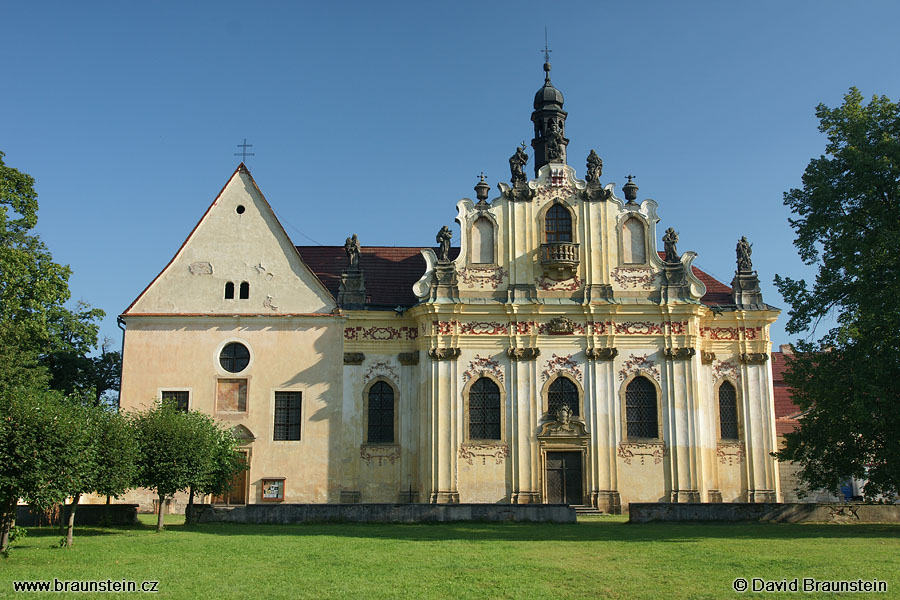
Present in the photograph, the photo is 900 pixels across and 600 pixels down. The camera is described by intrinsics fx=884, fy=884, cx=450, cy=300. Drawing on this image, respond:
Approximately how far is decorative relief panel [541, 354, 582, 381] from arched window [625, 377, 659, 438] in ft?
7.67

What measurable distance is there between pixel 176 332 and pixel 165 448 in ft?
33.8

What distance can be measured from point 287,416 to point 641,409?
15.2 meters

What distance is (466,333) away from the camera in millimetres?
38000

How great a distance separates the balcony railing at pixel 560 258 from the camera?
37.5 metres

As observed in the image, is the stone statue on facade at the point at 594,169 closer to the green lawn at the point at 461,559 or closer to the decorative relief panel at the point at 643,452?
the decorative relief panel at the point at 643,452

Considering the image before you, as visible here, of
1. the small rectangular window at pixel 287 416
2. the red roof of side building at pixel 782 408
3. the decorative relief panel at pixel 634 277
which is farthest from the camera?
the red roof of side building at pixel 782 408

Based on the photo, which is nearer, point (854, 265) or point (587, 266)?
point (854, 265)

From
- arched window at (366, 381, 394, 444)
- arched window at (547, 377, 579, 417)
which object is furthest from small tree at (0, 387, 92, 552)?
arched window at (547, 377, 579, 417)

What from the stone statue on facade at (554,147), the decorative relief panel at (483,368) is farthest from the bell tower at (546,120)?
the decorative relief panel at (483,368)

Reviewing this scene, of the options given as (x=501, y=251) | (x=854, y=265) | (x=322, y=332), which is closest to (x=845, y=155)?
(x=854, y=265)

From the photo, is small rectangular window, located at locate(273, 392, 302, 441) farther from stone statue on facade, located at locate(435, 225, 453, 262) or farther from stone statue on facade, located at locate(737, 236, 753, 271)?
stone statue on facade, located at locate(737, 236, 753, 271)

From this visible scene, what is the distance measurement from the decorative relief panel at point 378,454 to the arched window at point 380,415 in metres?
0.35

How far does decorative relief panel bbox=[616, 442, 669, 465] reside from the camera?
122 feet

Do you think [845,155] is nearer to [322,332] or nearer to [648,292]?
[648,292]
